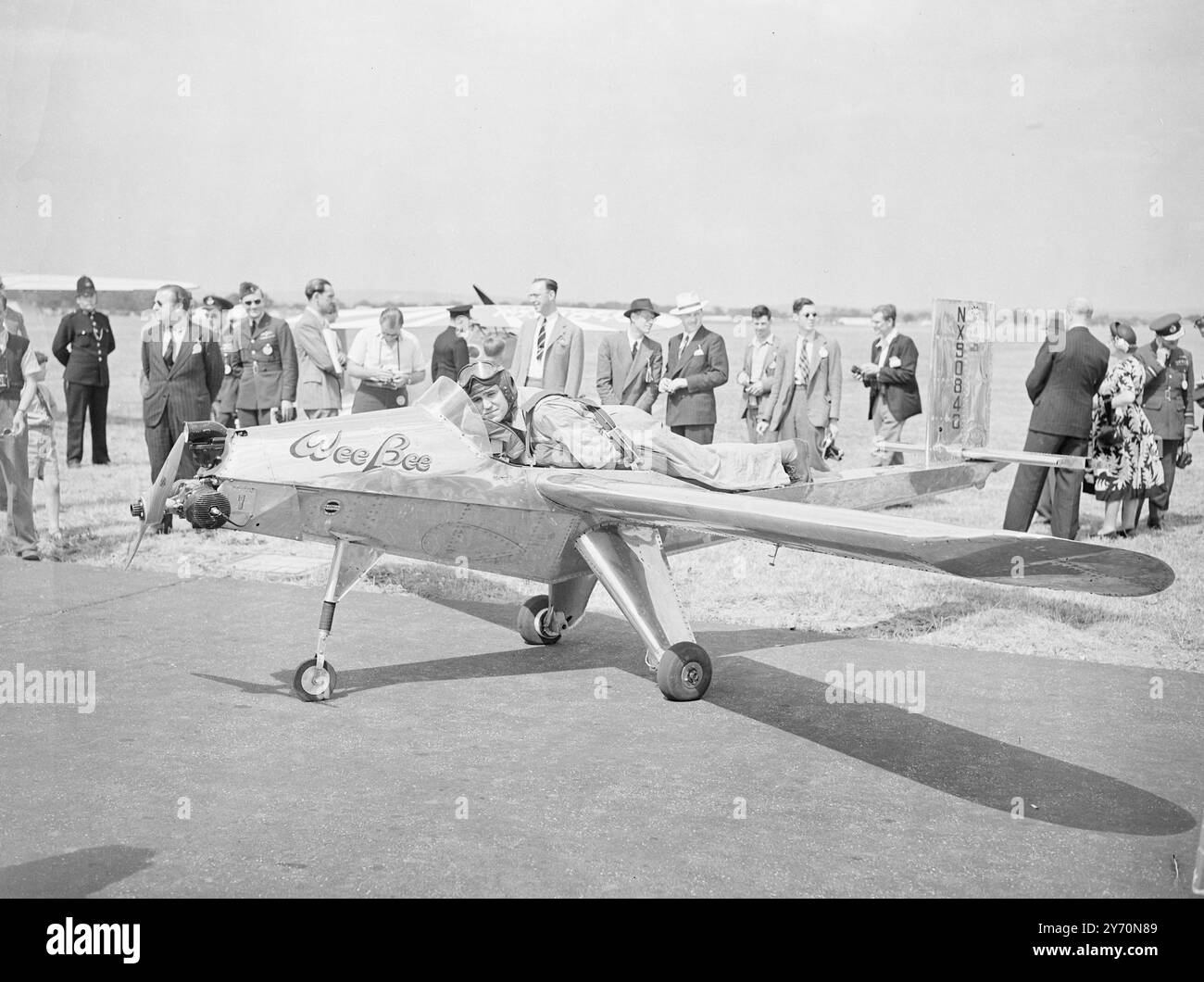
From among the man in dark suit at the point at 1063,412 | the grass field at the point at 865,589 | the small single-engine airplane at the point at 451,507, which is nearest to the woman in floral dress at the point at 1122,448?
the grass field at the point at 865,589

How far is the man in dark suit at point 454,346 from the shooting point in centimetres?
1327

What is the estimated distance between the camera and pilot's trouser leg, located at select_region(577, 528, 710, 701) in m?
6.31

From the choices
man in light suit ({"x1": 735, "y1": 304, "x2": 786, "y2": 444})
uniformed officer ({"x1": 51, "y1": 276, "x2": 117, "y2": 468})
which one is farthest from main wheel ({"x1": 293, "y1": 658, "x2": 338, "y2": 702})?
uniformed officer ({"x1": 51, "y1": 276, "x2": 117, "y2": 468})

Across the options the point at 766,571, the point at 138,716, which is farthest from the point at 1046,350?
the point at 138,716

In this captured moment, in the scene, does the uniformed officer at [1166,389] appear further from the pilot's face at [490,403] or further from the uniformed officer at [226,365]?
the uniformed officer at [226,365]

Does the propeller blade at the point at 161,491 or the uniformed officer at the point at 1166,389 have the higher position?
the uniformed officer at the point at 1166,389

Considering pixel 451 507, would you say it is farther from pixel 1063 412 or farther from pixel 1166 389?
pixel 1166 389

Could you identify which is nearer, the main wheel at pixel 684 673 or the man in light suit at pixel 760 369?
the main wheel at pixel 684 673

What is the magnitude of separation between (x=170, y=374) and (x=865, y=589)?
672 centimetres

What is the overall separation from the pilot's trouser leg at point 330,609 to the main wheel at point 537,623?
1.56m

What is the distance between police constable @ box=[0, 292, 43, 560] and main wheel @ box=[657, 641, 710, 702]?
20.2 ft

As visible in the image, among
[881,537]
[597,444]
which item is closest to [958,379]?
[597,444]

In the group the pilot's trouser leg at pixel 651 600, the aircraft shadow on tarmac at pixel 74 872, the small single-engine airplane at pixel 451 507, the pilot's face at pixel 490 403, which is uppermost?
the pilot's face at pixel 490 403

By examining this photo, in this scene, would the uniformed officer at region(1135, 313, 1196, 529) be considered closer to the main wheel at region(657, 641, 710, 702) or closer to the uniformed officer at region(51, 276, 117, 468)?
the main wheel at region(657, 641, 710, 702)
